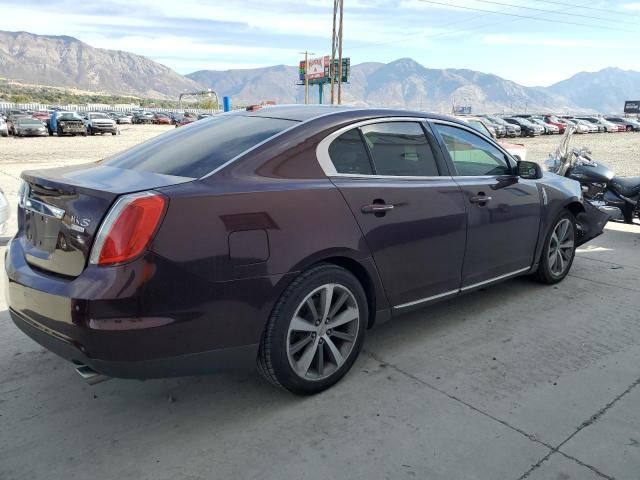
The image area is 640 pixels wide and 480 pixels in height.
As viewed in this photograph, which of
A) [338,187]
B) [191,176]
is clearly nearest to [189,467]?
[191,176]

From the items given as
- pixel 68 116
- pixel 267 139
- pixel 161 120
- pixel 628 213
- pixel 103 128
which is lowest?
Result: pixel 161 120

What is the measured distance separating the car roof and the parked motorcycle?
4302 millimetres

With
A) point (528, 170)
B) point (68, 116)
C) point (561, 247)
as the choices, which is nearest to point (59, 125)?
point (68, 116)

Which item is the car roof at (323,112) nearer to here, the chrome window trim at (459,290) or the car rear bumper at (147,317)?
the car rear bumper at (147,317)

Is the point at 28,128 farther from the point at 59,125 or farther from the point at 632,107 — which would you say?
the point at 632,107

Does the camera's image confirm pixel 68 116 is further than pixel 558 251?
Yes

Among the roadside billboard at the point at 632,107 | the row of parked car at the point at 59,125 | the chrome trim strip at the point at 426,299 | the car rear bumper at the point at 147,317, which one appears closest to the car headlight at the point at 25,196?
the car rear bumper at the point at 147,317

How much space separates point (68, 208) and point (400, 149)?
204 centimetres

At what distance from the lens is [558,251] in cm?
499

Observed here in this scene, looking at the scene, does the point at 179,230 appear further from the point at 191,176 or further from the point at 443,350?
the point at 443,350

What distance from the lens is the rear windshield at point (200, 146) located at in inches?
114

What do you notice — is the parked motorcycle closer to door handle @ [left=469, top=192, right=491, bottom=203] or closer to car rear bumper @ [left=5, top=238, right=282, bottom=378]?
door handle @ [left=469, top=192, right=491, bottom=203]

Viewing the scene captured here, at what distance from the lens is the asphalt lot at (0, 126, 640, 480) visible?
2494mm

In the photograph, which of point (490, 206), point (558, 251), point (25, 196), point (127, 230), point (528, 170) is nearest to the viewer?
point (127, 230)
